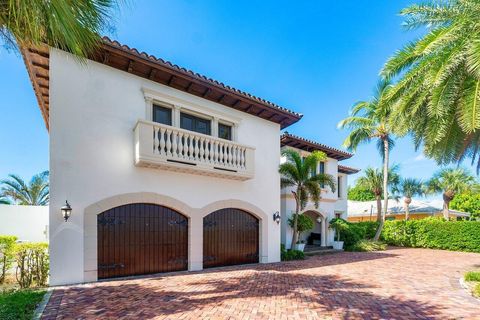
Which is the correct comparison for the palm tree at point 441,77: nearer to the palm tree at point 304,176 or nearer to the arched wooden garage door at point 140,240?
the palm tree at point 304,176

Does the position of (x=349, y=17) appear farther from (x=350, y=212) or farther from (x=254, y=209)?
(x=350, y=212)

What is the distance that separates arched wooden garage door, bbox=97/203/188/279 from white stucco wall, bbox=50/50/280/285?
464 mm

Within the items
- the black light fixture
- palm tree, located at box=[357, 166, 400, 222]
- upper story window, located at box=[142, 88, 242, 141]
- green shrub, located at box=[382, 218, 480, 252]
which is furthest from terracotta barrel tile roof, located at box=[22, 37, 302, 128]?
palm tree, located at box=[357, 166, 400, 222]

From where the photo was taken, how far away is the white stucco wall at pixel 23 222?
22.9 metres

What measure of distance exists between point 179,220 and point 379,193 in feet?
80.5

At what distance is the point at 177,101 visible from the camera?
38.0 feet

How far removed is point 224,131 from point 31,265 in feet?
29.2

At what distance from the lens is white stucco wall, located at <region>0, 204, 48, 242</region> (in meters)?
22.9

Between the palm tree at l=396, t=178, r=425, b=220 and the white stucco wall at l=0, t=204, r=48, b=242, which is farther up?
the palm tree at l=396, t=178, r=425, b=220

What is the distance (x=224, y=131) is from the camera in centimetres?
1348

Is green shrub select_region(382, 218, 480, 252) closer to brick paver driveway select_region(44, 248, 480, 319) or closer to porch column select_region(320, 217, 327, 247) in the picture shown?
porch column select_region(320, 217, 327, 247)

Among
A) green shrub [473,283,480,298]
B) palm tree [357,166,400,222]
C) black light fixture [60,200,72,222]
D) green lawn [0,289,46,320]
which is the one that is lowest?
green shrub [473,283,480,298]

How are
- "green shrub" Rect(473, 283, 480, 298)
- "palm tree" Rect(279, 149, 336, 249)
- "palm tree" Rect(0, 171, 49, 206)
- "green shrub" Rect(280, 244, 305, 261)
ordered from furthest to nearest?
"palm tree" Rect(0, 171, 49, 206)
"palm tree" Rect(279, 149, 336, 249)
"green shrub" Rect(280, 244, 305, 261)
"green shrub" Rect(473, 283, 480, 298)

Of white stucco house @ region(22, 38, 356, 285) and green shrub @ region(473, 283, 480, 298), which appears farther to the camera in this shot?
white stucco house @ region(22, 38, 356, 285)
